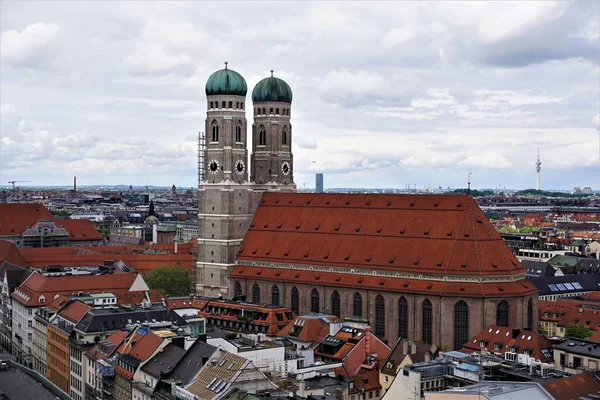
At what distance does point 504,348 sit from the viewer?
105875 mm

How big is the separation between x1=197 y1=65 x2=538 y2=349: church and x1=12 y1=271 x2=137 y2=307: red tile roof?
1748cm

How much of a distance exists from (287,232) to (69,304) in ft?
127

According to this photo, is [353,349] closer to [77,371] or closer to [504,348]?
[504,348]

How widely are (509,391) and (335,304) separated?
66368mm

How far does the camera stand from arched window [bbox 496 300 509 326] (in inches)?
4756

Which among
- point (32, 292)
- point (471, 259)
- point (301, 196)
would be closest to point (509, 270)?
point (471, 259)

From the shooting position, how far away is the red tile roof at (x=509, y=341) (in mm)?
100562

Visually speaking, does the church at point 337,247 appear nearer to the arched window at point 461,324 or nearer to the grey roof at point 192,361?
the arched window at point 461,324

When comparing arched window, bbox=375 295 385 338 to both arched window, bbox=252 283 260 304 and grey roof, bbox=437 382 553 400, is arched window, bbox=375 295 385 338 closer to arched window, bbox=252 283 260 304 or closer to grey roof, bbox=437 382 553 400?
arched window, bbox=252 283 260 304

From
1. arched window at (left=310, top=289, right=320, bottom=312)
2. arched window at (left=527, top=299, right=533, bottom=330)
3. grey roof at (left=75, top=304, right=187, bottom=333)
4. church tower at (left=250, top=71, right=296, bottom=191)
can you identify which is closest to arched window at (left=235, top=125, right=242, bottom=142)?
church tower at (left=250, top=71, right=296, bottom=191)

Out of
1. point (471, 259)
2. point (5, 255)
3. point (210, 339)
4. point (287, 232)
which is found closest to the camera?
point (210, 339)

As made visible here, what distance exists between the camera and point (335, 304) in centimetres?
13475

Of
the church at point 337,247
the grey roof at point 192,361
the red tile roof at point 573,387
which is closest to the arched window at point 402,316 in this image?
the church at point 337,247

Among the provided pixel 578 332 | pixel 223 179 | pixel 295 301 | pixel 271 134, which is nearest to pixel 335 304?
pixel 295 301
